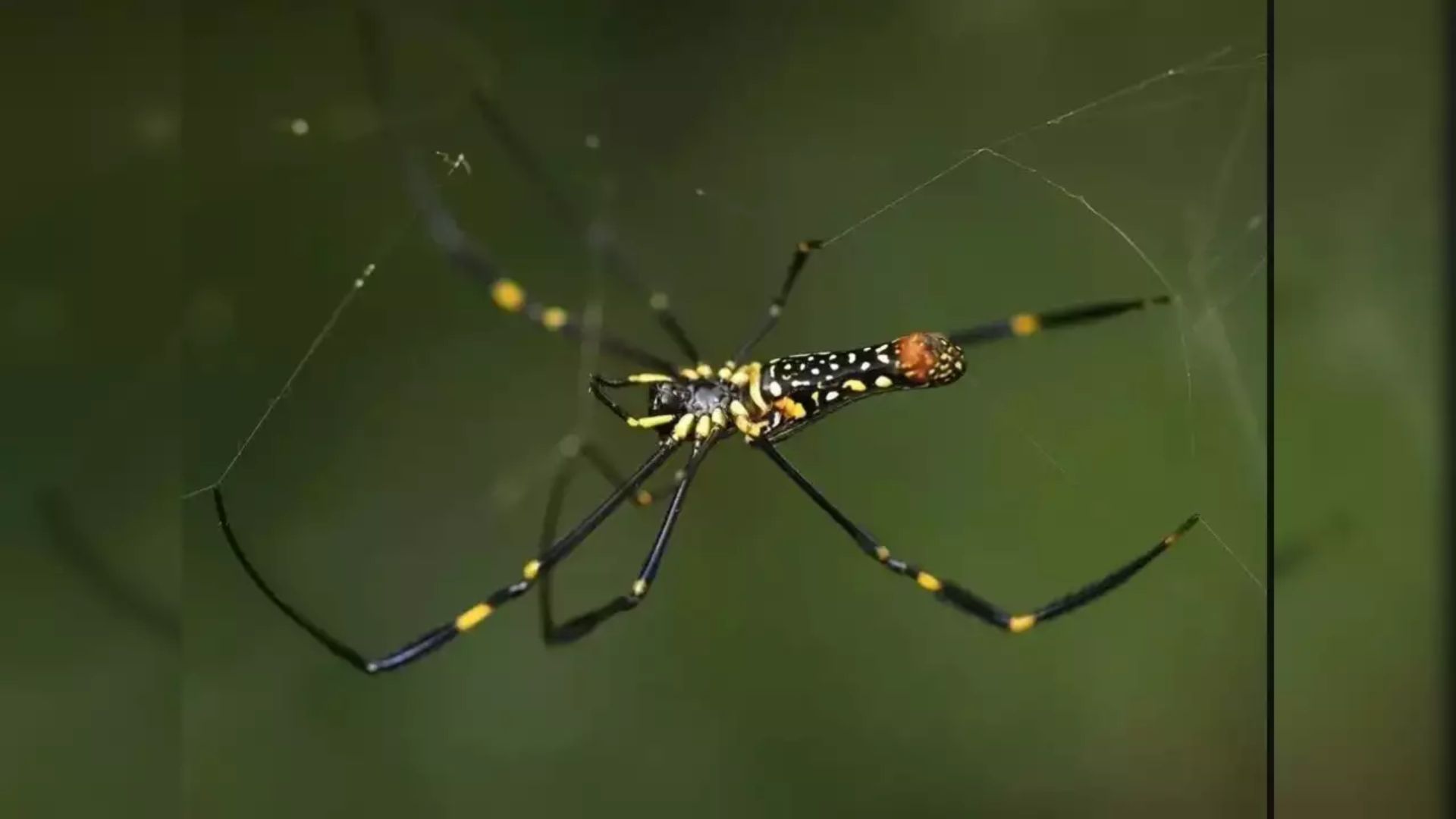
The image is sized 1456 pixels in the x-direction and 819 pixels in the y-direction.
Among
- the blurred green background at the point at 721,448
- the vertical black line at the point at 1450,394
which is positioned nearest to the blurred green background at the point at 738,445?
the blurred green background at the point at 721,448

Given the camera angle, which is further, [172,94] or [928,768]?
[928,768]

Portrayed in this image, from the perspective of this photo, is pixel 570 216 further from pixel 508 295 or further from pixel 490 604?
pixel 490 604


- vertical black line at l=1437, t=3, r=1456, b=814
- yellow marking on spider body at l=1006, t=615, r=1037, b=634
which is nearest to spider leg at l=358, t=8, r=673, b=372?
yellow marking on spider body at l=1006, t=615, r=1037, b=634

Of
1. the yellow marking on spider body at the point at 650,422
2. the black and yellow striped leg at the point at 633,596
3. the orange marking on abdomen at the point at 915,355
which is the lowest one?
the black and yellow striped leg at the point at 633,596

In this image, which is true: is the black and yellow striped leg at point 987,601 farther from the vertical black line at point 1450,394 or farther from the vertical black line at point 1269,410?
the vertical black line at point 1450,394

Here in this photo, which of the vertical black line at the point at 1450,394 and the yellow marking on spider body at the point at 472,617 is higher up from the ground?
the vertical black line at the point at 1450,394

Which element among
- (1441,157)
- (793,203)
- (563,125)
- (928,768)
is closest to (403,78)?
(563,125)

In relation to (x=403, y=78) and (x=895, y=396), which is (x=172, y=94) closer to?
(x=403, y=78)
